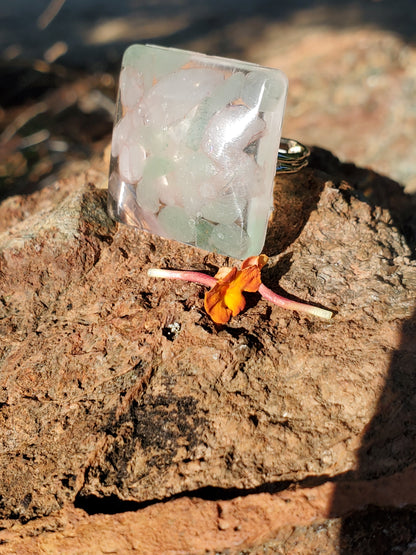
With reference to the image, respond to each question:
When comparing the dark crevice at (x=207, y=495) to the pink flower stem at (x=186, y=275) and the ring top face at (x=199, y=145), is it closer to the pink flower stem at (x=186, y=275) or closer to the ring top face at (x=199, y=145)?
the pink flower stem at (x=186, y=275)

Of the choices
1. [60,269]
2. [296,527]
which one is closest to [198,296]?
[60,269]

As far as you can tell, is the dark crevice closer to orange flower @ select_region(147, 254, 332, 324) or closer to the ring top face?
orange flower @ select_region(147, 254, 332, 324)

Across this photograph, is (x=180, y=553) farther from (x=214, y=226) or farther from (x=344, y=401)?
(x=214, y=226)

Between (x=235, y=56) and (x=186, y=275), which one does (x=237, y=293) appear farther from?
(x=235, y=56)

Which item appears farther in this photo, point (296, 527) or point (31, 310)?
point (31, 310)

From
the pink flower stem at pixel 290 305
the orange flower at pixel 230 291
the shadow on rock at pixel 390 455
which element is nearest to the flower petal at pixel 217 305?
the orange flower at pixel 230 291

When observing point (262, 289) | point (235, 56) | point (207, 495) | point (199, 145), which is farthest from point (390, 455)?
point (235, 56)
